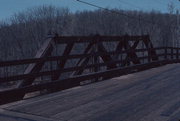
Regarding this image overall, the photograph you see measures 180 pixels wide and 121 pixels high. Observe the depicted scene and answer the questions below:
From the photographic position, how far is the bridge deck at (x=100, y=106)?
15.2ft

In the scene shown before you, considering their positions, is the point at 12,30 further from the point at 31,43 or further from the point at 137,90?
the point at 137,90

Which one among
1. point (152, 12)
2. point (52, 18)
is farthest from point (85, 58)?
point (152, 12)

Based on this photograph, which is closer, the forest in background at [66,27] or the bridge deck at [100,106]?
the bridge deck at [100,106]

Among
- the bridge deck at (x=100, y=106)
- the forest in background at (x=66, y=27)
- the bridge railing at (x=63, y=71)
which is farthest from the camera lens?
the forest in background at (x=66, y=27)

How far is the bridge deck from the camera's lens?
4.65 m

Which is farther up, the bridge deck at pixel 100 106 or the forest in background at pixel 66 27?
the forest in background at pixel 66 27

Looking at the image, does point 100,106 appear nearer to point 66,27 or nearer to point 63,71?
point 63,71

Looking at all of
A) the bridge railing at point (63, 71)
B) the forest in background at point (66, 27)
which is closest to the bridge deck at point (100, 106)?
the bridge railing at point (63, 71)

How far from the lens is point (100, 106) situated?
17.8ft

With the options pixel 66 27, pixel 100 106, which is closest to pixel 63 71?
pixel 100 106

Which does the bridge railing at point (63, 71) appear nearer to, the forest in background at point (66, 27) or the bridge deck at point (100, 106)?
the bridge deck at point (100, 106)

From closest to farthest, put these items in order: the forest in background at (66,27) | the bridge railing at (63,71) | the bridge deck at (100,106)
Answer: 1. the bridge deck at (100,106)
2. the bridge railing at (63,71)
3. the forest in background at (66,27)

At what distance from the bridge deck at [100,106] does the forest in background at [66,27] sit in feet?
96.9

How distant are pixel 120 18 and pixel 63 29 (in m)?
23.5
